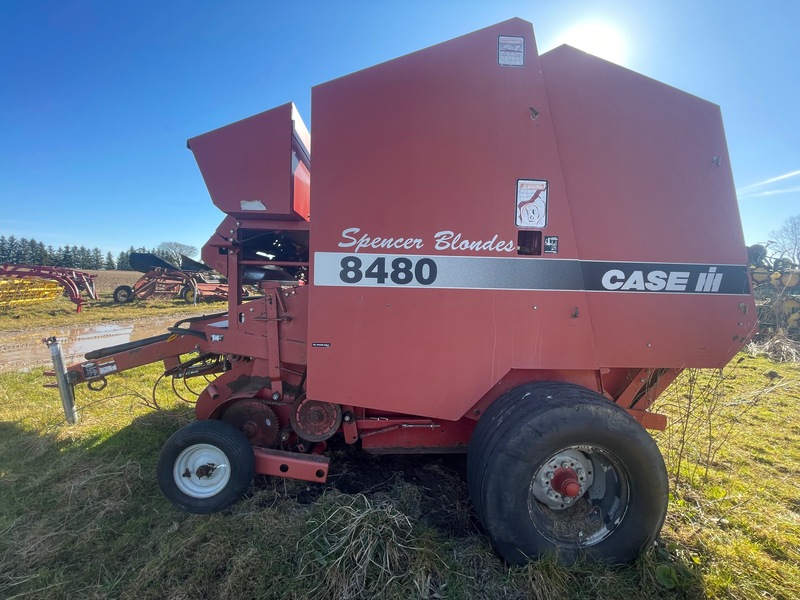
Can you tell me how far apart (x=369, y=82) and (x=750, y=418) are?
6.60 metres

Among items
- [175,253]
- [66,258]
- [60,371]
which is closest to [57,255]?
[66,258]

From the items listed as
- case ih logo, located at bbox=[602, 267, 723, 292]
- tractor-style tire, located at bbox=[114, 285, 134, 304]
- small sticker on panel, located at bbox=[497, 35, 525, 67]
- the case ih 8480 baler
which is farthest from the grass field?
tractor-style tire, located at bbox=[114, 285, 134, 304]

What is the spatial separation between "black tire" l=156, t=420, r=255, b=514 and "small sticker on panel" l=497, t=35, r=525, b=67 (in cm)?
341

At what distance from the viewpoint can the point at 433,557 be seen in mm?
2348

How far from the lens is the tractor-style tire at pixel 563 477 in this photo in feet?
7.51

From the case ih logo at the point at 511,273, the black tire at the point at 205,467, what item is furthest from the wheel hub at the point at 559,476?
the black tire at the point at 205,467

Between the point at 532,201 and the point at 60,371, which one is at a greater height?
the point at 532,201

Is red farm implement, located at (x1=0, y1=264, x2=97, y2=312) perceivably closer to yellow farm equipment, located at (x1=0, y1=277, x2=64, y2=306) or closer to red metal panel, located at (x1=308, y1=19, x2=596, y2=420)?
yellow farm equipment, located at (x1=0, y1=277, x2=64, y2=306)

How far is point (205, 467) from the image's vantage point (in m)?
2.95

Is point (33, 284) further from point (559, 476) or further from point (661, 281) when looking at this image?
point (661, 281)

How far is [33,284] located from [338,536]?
64.0 ft

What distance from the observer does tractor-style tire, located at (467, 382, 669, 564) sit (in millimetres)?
2289

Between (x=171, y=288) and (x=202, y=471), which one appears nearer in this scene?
(x=202, y=471)

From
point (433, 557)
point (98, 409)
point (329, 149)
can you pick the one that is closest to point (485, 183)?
point (329, 149)
